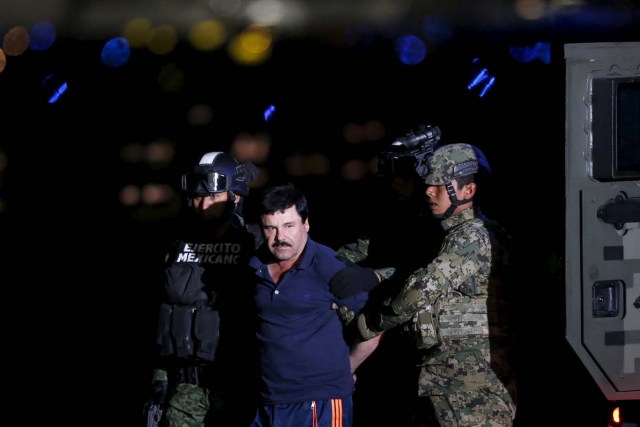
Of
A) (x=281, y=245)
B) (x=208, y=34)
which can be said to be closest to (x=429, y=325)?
(x=281, y=245)

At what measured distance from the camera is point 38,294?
7996mm

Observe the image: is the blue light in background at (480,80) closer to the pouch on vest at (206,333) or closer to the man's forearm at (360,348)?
the man's forearm at (360,348)

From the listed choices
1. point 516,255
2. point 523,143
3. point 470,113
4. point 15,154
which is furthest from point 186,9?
point 516,255

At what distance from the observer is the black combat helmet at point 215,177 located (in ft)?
15.9

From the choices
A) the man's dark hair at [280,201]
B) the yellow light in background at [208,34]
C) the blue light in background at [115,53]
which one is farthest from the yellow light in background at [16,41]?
the man's dark hair at [280,201]

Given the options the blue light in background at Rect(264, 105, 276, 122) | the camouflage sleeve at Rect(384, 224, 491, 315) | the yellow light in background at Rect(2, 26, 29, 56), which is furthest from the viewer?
the yellow light in background at Rect(2, 26, 29, 56)

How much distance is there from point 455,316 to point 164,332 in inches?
64.3

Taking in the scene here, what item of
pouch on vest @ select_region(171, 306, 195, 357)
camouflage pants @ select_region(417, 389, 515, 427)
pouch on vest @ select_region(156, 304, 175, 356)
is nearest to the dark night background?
pouch on vest @ select_region(156, 304, 175, 356)

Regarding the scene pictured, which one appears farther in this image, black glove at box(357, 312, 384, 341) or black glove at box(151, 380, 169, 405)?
black glove at box(151, 380, 169, 405)

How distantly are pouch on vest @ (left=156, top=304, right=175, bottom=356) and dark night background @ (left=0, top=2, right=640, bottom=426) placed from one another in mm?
1698

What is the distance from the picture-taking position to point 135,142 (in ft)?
25.3

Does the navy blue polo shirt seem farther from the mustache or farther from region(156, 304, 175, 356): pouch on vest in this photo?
region(156, 304, 175, 356): pouch on vest

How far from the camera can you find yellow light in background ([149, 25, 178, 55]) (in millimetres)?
7426

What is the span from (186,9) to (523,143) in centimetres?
321
